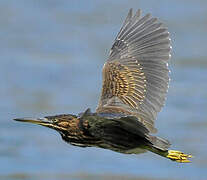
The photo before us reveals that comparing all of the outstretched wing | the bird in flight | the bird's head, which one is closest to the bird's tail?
the bird in flight

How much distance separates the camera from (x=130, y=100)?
36.5ft

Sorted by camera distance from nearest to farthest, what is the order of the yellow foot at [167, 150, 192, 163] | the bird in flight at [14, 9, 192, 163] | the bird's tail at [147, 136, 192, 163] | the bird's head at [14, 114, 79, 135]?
the bird's tail at [147, 136, 192, 163] → the bird in flight at [14, 9, 192, 163] → the bird's head at [14, 114, 79, 135] → the yellow foot at [167, 150, 192, 163]

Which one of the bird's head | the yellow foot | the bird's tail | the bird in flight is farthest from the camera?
the yellow foot

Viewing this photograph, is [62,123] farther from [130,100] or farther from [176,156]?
[176,156]

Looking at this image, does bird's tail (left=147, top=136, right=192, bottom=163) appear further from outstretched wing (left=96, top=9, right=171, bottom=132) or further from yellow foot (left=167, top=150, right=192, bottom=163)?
outstretched wing (left=96, top=9, right=171, bottom=132)

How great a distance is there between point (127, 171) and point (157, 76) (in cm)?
287

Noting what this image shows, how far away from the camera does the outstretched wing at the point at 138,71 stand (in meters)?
11.0

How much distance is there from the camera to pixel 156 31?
38.0 ft

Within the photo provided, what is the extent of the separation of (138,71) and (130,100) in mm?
421

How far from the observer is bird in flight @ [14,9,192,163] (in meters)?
10.2

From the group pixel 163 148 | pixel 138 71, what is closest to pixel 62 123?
pixel 163 148

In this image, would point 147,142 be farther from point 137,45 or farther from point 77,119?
point 137,45

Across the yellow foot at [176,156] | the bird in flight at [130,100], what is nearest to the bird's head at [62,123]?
the bird in flight at [130,100]

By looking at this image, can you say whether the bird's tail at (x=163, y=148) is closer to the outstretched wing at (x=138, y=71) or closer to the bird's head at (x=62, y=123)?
the outstretched wing at (x=138, y=71)
